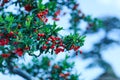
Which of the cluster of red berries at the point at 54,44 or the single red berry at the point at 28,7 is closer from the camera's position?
the cluster of red berries at the point at 54,44

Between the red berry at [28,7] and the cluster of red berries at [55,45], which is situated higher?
the red berry at [28,7]

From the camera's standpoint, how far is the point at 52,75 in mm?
12672

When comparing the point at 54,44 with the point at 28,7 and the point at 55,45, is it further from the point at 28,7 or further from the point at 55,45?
the point at 28,7

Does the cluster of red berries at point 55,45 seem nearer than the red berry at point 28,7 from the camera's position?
Yes

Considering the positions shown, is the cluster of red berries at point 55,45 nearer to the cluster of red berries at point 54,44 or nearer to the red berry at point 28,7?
the cluster of red berries at point 54,44

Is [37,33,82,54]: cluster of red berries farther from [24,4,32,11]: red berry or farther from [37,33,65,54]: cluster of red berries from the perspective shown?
[24,4,32,11]: red berry

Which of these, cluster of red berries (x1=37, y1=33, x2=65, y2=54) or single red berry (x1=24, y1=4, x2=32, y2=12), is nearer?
cluster of red berries (x1=37, y1=33, x2=65, y2=54)

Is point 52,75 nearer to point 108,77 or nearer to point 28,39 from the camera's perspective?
point 28,39

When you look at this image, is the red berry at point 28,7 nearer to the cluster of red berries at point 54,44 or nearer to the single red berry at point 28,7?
the single red berry at point 28,7

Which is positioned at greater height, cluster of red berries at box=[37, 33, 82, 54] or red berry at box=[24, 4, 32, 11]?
red berry at box=[24, 4, 32, 11]

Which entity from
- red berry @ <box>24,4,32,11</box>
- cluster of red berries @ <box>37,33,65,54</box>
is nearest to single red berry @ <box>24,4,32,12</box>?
red berry @ <box>24,4,32,11</box>

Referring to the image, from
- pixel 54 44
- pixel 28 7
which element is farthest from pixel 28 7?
pixel 54 44

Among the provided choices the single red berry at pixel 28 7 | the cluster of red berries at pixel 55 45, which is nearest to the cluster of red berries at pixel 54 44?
the cluster of red berries at pixel 55 45

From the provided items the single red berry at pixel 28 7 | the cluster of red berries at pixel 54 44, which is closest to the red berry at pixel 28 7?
the single red berry at pixel 28 7
